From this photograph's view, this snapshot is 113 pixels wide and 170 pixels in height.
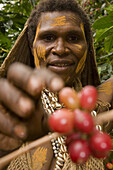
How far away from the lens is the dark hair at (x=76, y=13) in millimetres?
1254

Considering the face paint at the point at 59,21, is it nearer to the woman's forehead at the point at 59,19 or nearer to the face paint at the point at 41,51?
the woman's forehead at the point at 59,19

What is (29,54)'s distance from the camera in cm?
143

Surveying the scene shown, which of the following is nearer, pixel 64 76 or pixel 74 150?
pixel 74 150

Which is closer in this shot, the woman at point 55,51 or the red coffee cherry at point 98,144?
the red coffee cherry at point 98,144

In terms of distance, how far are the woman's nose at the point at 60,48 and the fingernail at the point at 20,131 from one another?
710 mm

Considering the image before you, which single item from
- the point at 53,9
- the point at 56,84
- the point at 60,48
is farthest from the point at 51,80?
the point at 53,9

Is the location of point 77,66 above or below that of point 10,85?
below

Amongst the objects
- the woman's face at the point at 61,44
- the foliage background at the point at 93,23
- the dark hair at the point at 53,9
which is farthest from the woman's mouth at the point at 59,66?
the foliage background at the point at 93,23

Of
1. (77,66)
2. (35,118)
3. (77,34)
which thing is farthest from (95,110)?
(35,118)

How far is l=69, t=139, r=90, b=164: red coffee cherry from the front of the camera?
0.40 metres

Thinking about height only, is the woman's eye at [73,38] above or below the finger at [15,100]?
below

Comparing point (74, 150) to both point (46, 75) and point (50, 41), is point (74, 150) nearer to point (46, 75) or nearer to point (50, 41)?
point (46, 75)

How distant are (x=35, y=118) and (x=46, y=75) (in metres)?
0.14

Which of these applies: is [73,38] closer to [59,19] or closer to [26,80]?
[59,19]
